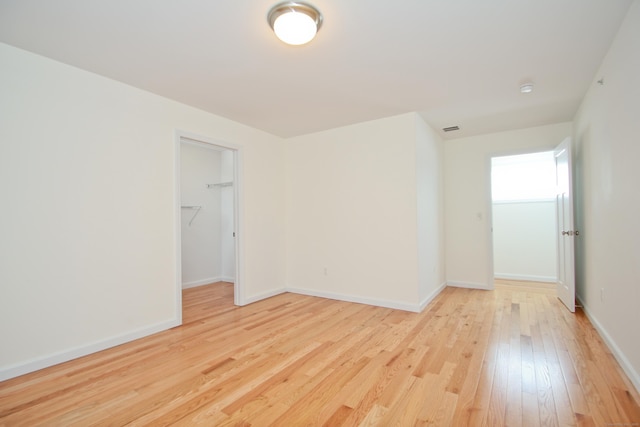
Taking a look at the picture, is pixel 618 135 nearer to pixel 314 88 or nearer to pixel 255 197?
pixel 314 88

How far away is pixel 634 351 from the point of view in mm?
2016

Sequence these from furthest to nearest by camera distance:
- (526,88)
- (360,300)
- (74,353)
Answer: (360,300) < (526,88) < (74,353)

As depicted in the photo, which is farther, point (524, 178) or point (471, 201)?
point (524, 178)

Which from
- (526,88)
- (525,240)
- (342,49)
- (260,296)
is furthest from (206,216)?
(525,240)

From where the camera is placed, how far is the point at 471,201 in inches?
192

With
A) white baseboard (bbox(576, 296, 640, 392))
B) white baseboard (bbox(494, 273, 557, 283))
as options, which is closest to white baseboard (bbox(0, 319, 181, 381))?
white baseboard (bbox(576, 296, 640, 392))

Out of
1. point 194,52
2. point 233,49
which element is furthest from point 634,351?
point 194,52

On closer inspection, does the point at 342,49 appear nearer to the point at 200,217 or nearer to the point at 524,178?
the point at 200,217

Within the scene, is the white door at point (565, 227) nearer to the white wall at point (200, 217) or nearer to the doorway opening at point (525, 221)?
the doorway opening at point (525, 221)

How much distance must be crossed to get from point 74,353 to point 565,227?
533 centimetres

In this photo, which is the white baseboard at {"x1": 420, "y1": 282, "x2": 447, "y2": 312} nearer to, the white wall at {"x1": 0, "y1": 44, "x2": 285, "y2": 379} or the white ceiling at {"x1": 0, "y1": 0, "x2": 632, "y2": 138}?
the white ceiling at {"x1": 0, "y1": 0, "x2": 632, "y2": 138}

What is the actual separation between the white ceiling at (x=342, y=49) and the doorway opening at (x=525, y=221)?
2.37 metres

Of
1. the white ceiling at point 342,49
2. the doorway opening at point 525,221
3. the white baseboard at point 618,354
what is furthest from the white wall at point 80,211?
the doorway opening at point 525,221

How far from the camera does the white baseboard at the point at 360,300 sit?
369 centimetres
